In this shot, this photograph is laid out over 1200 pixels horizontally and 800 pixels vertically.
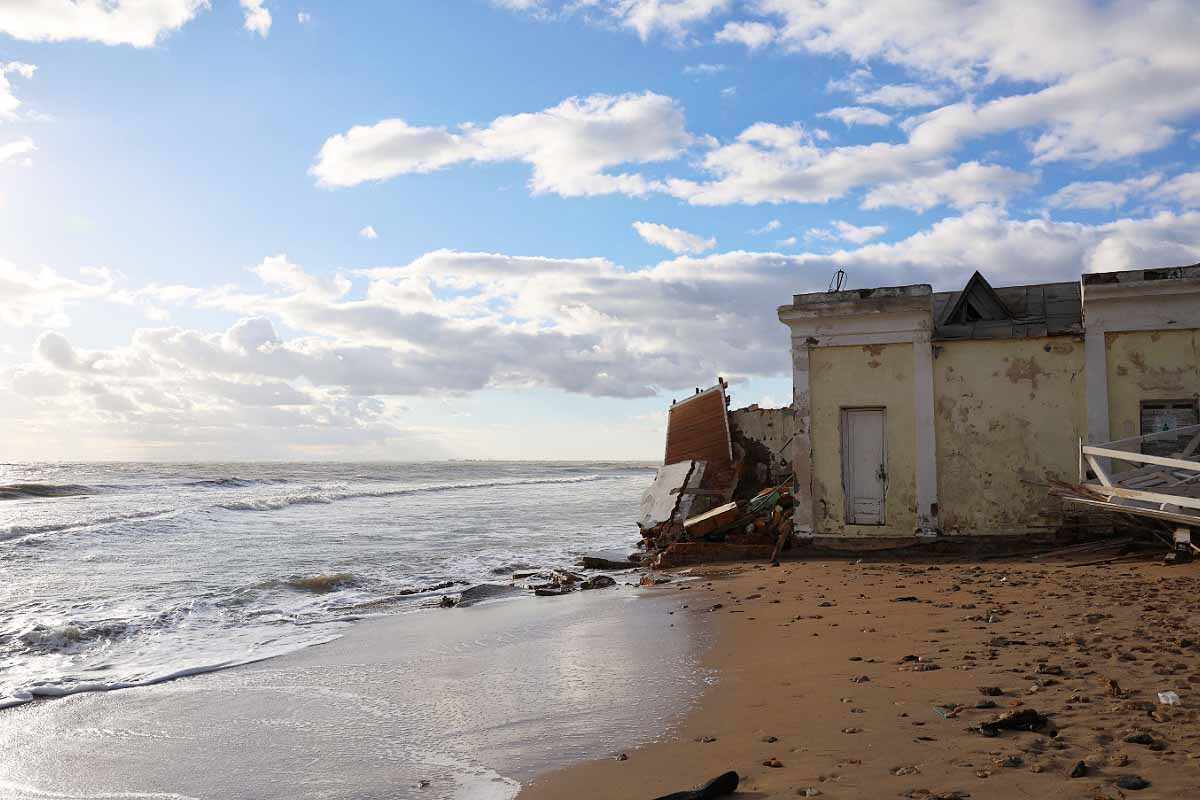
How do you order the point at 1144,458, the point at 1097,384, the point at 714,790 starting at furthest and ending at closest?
the point at 1097,384, the point at 1144,458, the point at 714,790

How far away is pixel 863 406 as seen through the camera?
44.0 feet

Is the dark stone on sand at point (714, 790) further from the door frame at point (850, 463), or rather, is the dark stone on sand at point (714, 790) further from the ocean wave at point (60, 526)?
the ocean wave at point (60, 526)

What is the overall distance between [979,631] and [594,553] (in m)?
10.4

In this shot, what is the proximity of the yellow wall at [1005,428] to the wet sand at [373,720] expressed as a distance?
632 cm

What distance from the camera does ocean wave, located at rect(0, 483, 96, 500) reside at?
37.7 metres

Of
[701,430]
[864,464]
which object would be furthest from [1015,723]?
[701,430]

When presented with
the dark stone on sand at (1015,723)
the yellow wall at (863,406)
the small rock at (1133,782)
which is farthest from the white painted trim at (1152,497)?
the small rock at (1133,782)

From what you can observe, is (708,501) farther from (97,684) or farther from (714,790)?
(714,790)

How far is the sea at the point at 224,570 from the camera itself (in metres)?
8.99

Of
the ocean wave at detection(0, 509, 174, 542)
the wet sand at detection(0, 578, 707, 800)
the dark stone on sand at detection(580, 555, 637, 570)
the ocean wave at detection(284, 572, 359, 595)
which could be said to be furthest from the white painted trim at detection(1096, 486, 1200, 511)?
the ocean wave at detection(0, 509, 174, 542)

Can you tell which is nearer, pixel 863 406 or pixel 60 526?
pixel 863 406

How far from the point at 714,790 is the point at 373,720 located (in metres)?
2.99

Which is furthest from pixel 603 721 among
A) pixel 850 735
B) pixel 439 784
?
pixel 850 735

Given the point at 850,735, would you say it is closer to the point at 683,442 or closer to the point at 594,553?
the point at 594,553
